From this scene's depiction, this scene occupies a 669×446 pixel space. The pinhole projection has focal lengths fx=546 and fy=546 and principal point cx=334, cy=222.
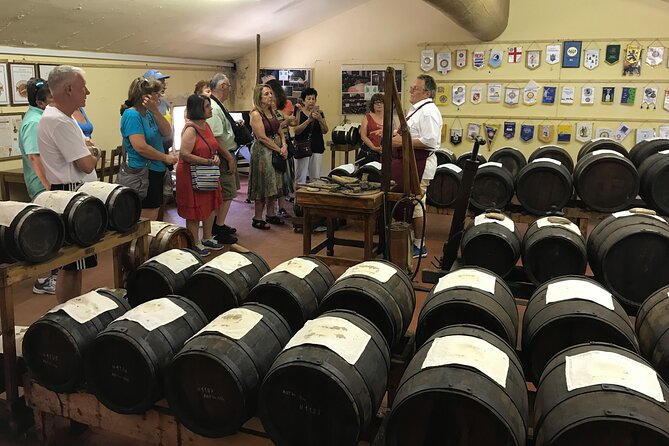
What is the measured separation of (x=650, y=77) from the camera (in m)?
7.49

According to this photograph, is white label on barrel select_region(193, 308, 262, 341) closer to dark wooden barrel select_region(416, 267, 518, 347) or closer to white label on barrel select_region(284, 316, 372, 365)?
white label on barrel select_region(284, 316, 372, 365)

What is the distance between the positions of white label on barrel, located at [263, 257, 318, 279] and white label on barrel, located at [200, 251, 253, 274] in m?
0.23

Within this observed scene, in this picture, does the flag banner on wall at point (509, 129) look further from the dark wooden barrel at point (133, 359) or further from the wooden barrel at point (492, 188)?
the dark wooden barrel at point (133, 359)

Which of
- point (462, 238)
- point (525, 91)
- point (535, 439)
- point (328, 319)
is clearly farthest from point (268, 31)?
point (535, 439)

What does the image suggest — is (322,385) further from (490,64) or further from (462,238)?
(490,64)

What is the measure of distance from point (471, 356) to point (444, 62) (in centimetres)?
727

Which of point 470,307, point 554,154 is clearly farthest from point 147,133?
point 554,154

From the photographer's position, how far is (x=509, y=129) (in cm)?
823

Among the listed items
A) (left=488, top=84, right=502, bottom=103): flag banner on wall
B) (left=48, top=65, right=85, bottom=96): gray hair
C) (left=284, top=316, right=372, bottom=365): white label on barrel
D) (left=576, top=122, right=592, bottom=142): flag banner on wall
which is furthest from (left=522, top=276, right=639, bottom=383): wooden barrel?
(left=488, top=84, right=502, bottom=103): flag banner on wall

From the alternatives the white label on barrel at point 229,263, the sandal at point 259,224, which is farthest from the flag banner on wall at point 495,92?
the white label on barrel at point 229,263

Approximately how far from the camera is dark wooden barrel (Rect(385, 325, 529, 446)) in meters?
1.71

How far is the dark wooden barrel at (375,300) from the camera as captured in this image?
249cm

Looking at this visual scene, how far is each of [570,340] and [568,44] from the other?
6609 mm

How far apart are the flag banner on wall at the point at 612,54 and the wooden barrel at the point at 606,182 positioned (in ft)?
9.98
